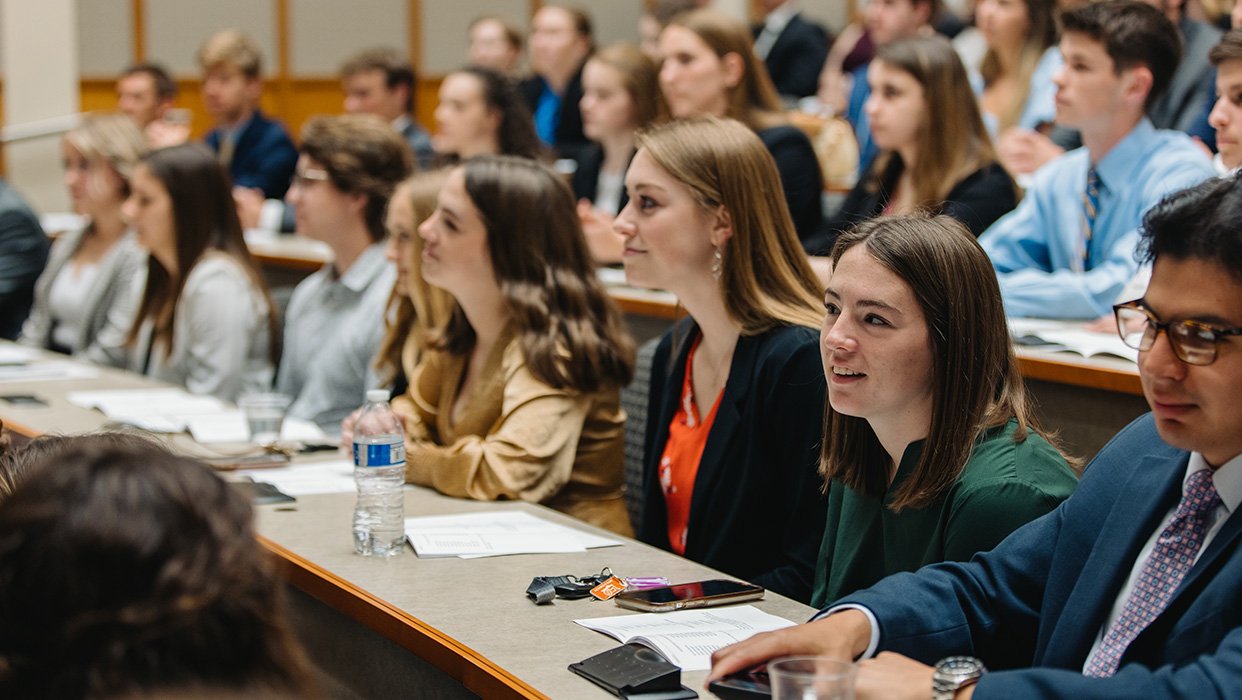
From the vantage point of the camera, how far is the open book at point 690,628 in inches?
73.0

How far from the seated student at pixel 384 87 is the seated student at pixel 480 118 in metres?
1.26

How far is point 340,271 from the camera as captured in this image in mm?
4262

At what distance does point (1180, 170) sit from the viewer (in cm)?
385

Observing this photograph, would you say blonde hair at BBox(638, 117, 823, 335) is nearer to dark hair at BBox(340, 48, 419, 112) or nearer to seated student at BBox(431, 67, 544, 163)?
seated student at BBox(431, 67, 544, 163)

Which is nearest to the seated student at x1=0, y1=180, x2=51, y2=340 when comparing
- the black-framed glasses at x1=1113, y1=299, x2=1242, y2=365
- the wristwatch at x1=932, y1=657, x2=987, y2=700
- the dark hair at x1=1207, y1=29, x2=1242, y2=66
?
the dark hair at x1=1207, y1=29, x2=1242, y2=66

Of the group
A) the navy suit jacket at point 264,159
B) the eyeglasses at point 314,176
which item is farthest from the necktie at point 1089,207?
the navy suit jacket at point 264,159

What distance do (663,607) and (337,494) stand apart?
40.7 inches

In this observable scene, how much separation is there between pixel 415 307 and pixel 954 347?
6.08 feet

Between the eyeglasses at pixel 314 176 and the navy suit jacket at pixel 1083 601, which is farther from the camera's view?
the eyeglasses at pixel 314 176

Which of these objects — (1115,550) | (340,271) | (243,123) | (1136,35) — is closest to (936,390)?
(1115,550)

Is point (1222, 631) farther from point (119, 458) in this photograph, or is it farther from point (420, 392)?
point (420, 392)

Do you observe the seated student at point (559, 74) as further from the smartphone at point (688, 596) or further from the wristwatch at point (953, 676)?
the wristwatch at point (953, 676)

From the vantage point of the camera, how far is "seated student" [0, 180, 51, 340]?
5.93m

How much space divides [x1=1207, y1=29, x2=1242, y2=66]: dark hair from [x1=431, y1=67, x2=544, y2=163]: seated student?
333cm
